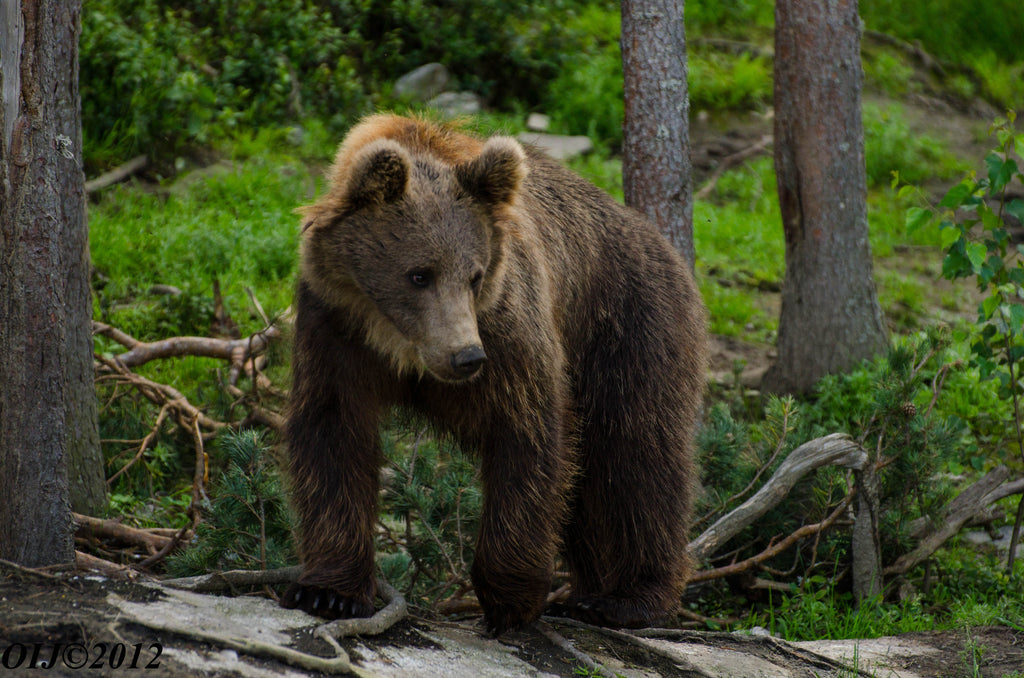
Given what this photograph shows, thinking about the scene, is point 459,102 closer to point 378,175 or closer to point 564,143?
point 564,143

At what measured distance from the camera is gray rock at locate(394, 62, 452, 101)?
10094 mm

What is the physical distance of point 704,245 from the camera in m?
9.10

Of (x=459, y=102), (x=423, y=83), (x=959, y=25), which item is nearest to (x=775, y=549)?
(x=459, y=102)

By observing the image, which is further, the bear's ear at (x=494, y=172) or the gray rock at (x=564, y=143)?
the gray rock at (x=564, y=143)

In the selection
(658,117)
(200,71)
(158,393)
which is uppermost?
(200,71)

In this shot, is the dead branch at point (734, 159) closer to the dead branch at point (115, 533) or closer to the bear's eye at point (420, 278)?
the dead branch at point (115, 533)

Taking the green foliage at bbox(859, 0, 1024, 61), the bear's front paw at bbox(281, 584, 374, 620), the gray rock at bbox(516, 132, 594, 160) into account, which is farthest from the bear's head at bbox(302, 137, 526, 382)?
the green foliage at bbox(859, 0, 1024, 61)

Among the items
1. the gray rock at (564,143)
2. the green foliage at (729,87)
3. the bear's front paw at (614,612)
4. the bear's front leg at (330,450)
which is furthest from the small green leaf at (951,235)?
the green foliage at (729,87)

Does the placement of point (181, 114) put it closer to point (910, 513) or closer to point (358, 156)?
point (358, 156)

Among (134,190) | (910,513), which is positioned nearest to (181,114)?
(134,190)

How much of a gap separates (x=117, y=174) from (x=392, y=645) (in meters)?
5.83

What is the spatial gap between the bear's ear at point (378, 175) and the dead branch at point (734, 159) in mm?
6594

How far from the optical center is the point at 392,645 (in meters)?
3.51

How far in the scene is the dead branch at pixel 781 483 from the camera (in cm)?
499
